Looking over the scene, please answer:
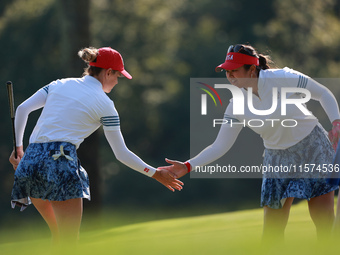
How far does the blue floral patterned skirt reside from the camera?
5.24 m

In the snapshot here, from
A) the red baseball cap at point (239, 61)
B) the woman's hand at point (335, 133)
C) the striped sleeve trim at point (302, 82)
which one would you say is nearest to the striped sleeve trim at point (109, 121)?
the red baseball cap at point (239, 61)

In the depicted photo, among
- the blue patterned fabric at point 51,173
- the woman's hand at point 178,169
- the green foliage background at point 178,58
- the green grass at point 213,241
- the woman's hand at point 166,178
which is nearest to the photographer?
the blue patterned fabric at point 51,173

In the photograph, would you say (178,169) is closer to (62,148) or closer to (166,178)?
(166,178)

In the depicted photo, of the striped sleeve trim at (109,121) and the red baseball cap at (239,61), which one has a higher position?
the red baseball cap at (239,61)

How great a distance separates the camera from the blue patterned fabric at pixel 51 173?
5.01m

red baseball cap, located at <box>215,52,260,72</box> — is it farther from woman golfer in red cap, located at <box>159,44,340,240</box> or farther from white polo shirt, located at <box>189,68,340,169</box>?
white polo shirt, located at <box>189,68,340,169</box>

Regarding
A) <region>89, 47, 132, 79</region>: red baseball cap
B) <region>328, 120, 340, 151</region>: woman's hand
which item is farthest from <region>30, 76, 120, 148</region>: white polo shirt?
<region>328, 120, 340, 151</region>: woman's hand

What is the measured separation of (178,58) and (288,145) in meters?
22.1

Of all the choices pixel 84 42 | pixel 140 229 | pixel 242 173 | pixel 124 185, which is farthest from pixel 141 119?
pixel 140 229

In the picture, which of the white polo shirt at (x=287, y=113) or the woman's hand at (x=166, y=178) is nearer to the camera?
the white polo shirt at (x=287, y=113)

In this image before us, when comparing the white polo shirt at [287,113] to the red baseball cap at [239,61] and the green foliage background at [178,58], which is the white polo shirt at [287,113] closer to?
the red baseball cap at [239,61]

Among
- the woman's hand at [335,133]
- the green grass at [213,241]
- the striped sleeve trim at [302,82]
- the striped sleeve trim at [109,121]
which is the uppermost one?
the striped sleeve trim at [302,82]

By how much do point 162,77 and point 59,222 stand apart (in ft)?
73.0

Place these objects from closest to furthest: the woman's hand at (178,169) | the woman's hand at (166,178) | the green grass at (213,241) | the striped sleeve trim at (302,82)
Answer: the green grass at (213,241) < the striped sleeve trim at (302,82) < the woman's hand at (166,178) < the woman's hand at (178,169)
